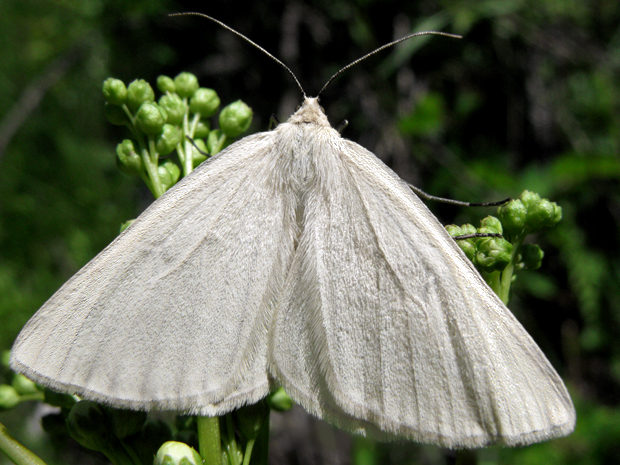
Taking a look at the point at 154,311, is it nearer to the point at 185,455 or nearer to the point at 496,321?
the point at 185,455

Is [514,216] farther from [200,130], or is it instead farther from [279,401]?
[200,130]

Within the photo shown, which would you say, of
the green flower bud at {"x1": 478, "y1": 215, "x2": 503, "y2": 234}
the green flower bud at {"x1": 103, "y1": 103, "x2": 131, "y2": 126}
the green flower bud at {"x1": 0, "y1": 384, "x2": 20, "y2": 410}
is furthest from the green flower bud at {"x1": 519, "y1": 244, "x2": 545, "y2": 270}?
the green flower bud at {"x1": 0, "y1": 384, "x2": 20, "y2": 410}

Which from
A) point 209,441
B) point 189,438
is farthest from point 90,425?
point 209,441

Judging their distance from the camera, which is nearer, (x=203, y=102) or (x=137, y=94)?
(x=137, y=94)

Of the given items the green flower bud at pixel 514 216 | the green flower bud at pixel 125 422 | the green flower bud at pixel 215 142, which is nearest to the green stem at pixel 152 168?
the green flower bud at pixel 215 142

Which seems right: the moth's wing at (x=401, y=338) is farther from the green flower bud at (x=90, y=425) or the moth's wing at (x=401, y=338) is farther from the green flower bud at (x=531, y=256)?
the green flower bud at (x=90, y=425)
